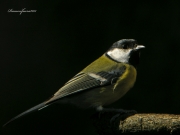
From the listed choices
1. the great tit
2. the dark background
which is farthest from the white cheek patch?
the dark background

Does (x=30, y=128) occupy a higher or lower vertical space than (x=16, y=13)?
lower

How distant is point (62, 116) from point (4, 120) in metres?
0.30

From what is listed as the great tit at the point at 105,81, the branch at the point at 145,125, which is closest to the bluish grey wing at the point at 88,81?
the great tit at the point at 105,81

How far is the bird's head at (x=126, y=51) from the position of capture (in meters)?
1.59

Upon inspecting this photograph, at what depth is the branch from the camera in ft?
3.50

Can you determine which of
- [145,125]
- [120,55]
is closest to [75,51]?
[120,55]

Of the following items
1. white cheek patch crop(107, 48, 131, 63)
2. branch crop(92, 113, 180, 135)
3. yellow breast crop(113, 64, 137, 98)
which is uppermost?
white cheek patch crop(107, 48, 131, 63)

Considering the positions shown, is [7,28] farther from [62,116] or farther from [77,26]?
[62,116]

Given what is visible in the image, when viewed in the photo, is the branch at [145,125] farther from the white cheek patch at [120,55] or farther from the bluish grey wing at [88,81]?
the white cheek patch at [120,55]

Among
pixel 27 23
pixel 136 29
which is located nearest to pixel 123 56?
pixel 136 29

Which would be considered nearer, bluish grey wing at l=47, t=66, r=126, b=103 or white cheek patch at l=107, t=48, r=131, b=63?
bluish grey wing at l=47, t=66, r=126, b=103

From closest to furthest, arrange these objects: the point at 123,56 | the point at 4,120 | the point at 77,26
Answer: the point at 123,56 < the point at 4,120 < the point at 77,26

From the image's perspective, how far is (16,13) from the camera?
201 centimetres

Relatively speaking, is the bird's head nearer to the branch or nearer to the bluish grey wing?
the bluish grey wing
